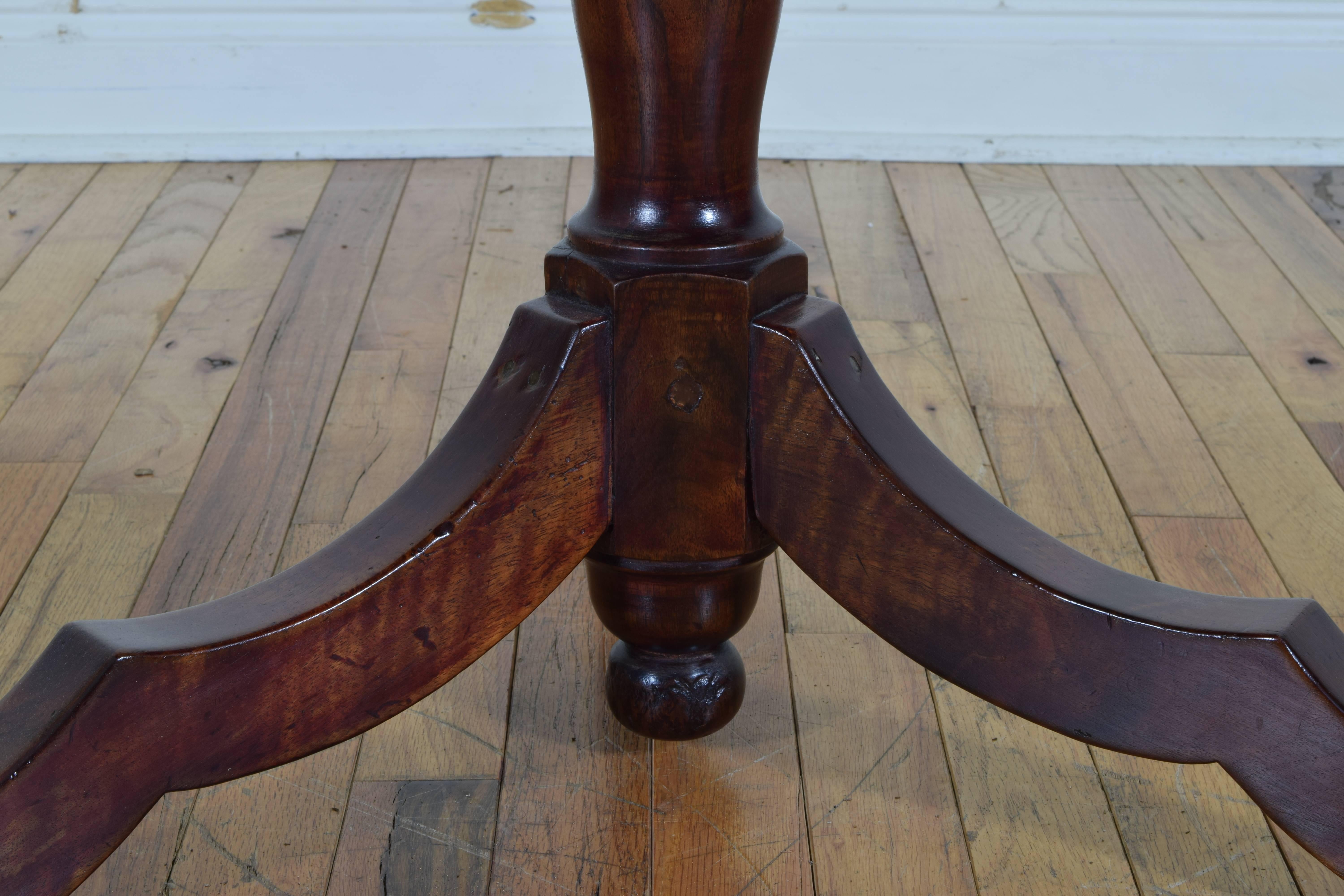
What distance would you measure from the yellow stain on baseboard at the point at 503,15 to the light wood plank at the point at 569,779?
1236mm

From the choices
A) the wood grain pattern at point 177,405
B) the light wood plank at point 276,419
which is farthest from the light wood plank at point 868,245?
the wood grain pattern at point 177,405

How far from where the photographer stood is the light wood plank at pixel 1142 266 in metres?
1.34

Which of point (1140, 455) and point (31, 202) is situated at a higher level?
point (1140, 455)

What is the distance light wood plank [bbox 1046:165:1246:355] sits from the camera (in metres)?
1.34

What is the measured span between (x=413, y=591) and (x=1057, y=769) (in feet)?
1.30

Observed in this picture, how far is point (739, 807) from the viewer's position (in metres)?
0.71

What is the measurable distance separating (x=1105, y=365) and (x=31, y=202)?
132 cm

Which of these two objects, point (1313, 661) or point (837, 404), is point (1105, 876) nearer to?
point (1313, 661)

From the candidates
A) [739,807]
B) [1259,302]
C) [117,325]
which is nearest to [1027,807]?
[739,807]

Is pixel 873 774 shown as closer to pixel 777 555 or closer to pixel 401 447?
pixel 777 555

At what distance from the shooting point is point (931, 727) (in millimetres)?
780

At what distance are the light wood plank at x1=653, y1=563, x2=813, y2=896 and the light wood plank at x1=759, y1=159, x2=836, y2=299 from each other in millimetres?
712

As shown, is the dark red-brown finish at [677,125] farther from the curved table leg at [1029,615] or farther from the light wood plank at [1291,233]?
the light wood plank at [1291,233]

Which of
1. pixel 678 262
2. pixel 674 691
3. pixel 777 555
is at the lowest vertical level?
pixel 777 555
